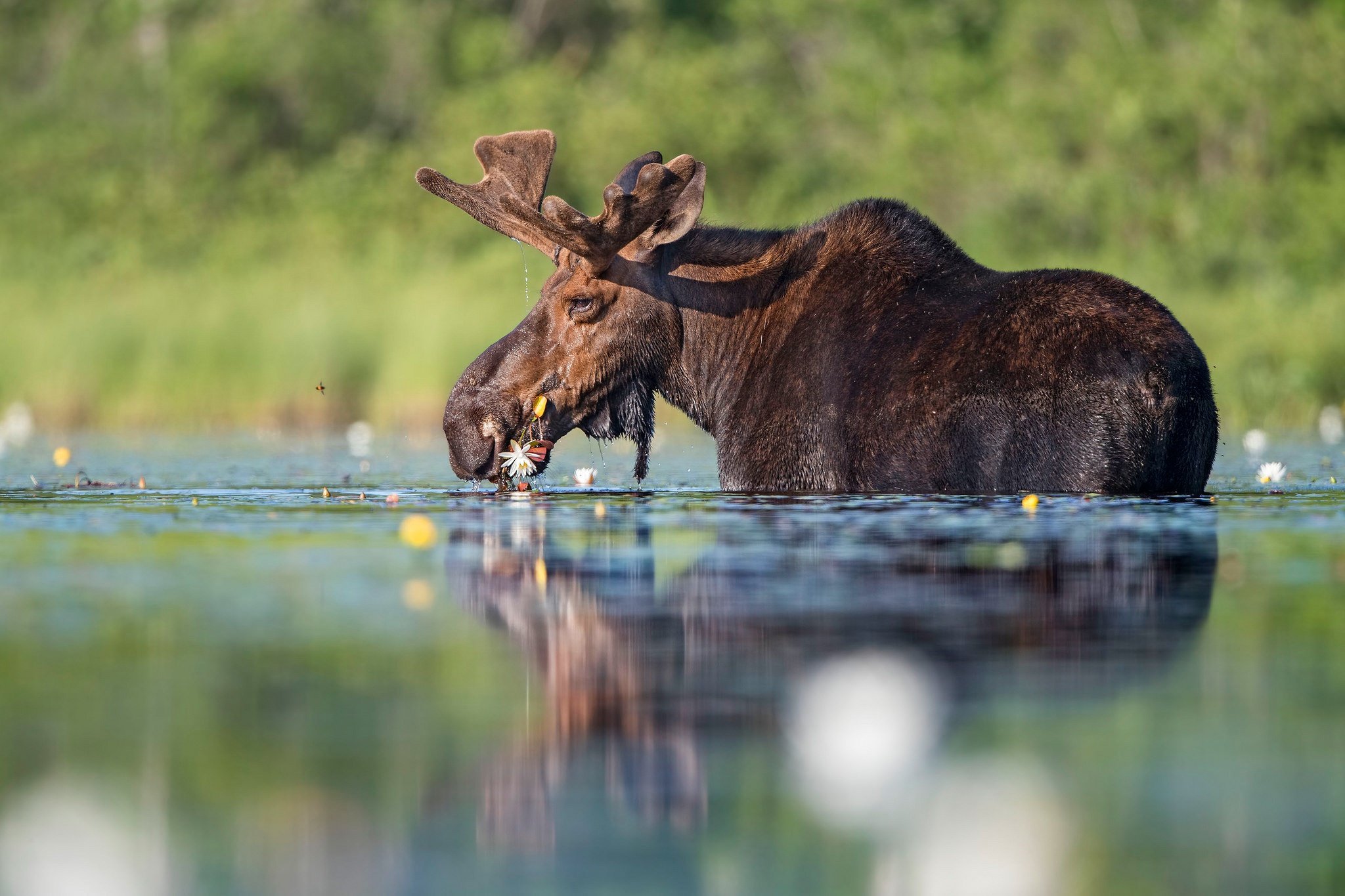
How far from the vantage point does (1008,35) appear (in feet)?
109

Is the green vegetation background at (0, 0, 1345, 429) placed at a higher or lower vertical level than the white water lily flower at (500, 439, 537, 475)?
higher

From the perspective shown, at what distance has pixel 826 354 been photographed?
8891 millimetres

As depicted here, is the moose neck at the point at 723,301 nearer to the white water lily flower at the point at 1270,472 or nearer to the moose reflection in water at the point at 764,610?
the moose reflection in water at the point at 764,610

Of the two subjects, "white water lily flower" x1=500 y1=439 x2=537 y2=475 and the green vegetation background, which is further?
the green vegetation background

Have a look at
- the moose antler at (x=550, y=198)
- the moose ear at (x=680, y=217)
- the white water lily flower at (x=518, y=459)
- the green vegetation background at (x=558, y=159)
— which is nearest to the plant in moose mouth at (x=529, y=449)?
the white water lily flower at (x=518, y=459)

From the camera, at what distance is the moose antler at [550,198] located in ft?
29.5

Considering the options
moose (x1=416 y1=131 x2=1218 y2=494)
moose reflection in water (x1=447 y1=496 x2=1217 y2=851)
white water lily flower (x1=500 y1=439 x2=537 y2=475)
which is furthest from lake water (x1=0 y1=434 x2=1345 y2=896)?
white water lily flower (x1=500 y1=439 x2=537 y2=475)

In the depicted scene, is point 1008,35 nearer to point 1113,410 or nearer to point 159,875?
point 1113,410

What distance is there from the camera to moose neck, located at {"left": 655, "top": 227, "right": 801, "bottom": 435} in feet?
30.7

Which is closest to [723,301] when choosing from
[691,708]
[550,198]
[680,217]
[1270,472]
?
[680,217]

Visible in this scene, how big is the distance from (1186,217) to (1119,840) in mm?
22362

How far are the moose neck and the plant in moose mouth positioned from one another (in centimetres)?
73

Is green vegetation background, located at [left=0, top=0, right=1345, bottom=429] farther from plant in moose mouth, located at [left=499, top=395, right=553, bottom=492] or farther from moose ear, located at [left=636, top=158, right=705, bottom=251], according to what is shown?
plant in moose mouth, located at [left=499, top=395, right=553, bottom=492]

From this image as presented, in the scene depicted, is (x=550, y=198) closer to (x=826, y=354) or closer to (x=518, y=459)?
(x=518, y=459)
